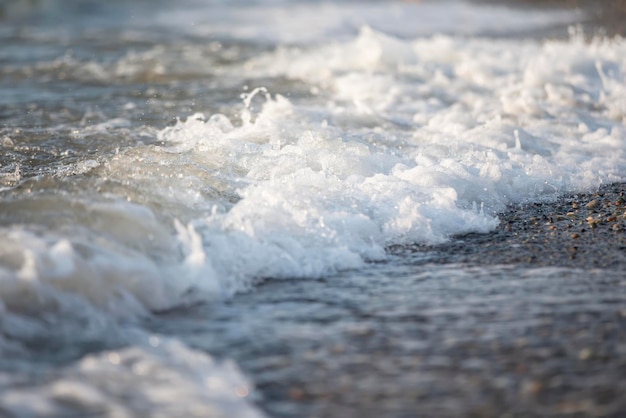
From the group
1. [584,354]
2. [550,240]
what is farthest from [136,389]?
[550,240]

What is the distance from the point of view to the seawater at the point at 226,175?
355 cm

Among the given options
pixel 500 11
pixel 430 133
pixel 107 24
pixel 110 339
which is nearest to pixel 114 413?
pixel 110 339

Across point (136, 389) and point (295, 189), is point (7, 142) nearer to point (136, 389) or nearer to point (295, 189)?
point (295, 189)

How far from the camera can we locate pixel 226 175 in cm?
595

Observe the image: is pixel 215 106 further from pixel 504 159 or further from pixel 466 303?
pixel 466 303

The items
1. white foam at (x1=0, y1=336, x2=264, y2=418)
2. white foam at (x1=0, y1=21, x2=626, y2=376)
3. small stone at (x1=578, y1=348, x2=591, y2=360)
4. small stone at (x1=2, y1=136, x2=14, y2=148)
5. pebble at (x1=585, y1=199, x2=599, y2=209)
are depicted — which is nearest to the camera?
white foam at (x1=0, y1=336, x2=264, y2=418)

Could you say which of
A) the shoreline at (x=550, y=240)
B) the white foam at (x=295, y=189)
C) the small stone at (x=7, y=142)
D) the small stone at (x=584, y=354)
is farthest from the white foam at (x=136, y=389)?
the small stone at (x=7, y=142)

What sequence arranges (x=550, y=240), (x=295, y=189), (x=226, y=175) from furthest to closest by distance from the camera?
(x=226, y=175), (x=295, y=189), (x=550, y=240)

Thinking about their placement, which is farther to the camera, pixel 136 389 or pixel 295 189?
pixel 295 189

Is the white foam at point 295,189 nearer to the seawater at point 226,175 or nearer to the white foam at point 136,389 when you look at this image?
the seawater at point 226,175

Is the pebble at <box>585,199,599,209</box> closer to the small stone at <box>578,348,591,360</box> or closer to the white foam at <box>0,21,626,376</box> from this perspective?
the white foam at <box>0,21,626,376</box>

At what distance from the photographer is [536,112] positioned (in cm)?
895

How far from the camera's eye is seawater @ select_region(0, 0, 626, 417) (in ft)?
11.7

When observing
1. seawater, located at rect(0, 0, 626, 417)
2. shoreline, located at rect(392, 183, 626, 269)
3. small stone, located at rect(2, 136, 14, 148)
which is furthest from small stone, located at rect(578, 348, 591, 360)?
small stone, located at rect(2, 136, 14, 148)
